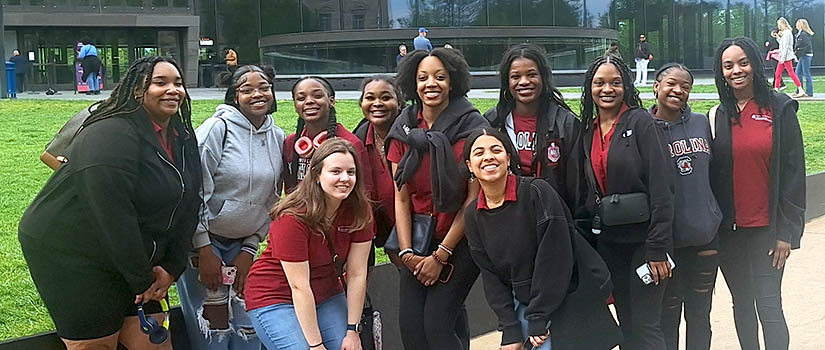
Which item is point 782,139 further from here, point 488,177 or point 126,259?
point 126,259

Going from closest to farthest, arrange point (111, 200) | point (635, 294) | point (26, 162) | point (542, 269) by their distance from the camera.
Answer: point (111, 200), point (542, 269), point (635, 294), point (26, 162)

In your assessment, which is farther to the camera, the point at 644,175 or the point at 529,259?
Answer: the point at 644,175

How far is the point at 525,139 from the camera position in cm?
478

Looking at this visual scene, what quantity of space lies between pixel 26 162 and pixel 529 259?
25.4 feet

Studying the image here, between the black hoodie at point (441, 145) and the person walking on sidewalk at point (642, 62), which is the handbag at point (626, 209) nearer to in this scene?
the black hoodie at point (441, 145)

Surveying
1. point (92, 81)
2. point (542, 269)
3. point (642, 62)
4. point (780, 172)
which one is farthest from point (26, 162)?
point (642, 62)

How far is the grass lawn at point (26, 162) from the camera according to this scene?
5656mm

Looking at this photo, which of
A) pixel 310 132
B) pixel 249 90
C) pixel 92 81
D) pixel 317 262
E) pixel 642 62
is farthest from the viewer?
pixel 642 62

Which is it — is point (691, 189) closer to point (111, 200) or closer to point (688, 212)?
point (688, 212)

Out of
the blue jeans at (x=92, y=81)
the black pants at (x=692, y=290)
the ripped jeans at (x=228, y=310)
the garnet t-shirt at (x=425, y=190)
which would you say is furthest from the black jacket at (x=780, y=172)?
the blue jeans at (x=92, y=81)

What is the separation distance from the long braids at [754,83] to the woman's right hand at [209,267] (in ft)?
9.76

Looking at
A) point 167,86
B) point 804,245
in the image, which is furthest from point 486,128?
point 804,245

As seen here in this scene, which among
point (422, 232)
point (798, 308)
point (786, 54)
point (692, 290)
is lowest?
point (798, 308)

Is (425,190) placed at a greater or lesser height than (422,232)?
greater
